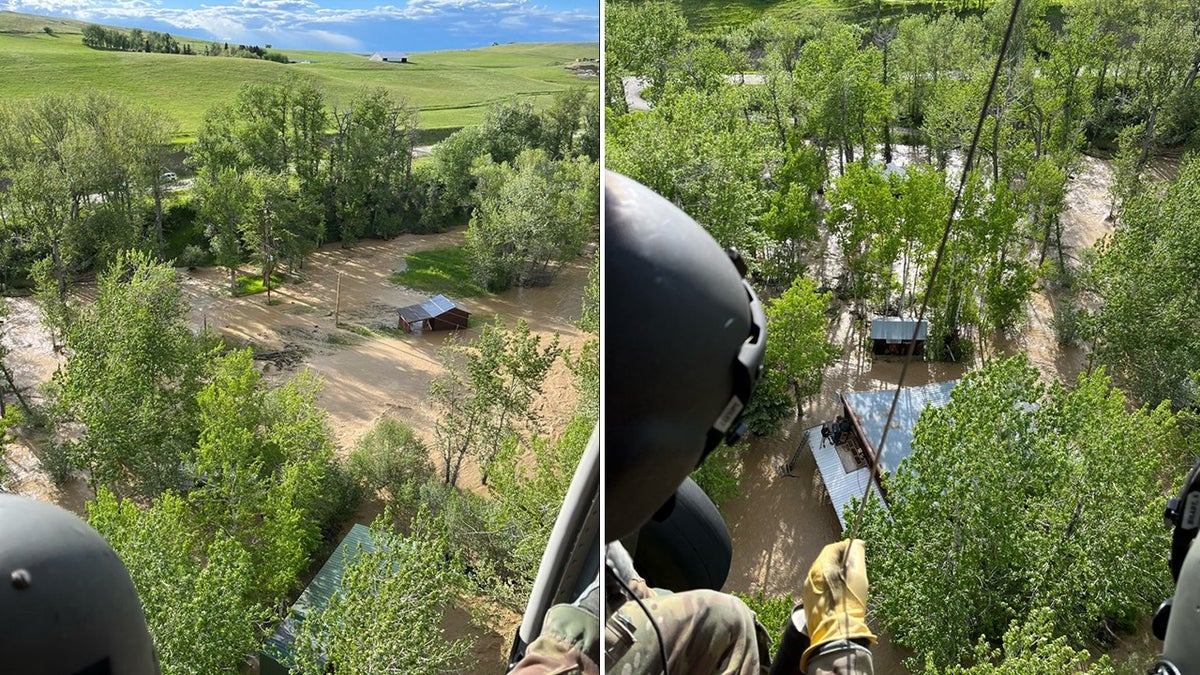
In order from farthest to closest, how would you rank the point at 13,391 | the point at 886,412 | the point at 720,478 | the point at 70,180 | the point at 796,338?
the point at 70,180
the point at 13,391
the point at 796,338
the point at 886,412
the point at 720,478

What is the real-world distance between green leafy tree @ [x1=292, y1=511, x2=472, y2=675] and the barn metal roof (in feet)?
10.6

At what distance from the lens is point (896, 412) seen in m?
2.26

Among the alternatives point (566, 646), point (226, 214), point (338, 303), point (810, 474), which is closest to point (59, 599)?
point (566, 646)

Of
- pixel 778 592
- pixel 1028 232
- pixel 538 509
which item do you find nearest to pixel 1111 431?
pixel 778 592

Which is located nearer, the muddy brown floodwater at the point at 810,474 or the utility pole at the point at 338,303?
the muddy brown floodwater at the point at 810,474

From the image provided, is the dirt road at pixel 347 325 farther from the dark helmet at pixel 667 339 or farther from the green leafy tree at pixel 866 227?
the dark helmet at pixel 667 339

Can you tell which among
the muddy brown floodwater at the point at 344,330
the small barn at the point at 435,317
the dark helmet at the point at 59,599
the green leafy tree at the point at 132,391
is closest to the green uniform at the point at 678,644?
the dark helmet at the point at 59,599

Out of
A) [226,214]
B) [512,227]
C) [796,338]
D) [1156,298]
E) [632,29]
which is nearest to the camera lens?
[632,29]

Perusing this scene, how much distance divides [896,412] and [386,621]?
1.43 m

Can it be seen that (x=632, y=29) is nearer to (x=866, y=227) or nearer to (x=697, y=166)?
(x=697, y=166)

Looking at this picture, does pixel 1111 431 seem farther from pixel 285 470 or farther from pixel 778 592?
pixel 285 470

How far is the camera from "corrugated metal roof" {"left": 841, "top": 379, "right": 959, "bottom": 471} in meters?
2.26

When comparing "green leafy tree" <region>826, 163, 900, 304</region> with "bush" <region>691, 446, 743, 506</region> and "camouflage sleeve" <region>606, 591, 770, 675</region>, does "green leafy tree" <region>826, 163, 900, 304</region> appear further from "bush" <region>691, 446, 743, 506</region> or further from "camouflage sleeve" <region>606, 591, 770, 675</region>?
"camouflage sleeve" <region>606, 591, 770, 675</region>

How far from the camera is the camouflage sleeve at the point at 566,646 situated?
0.19m
